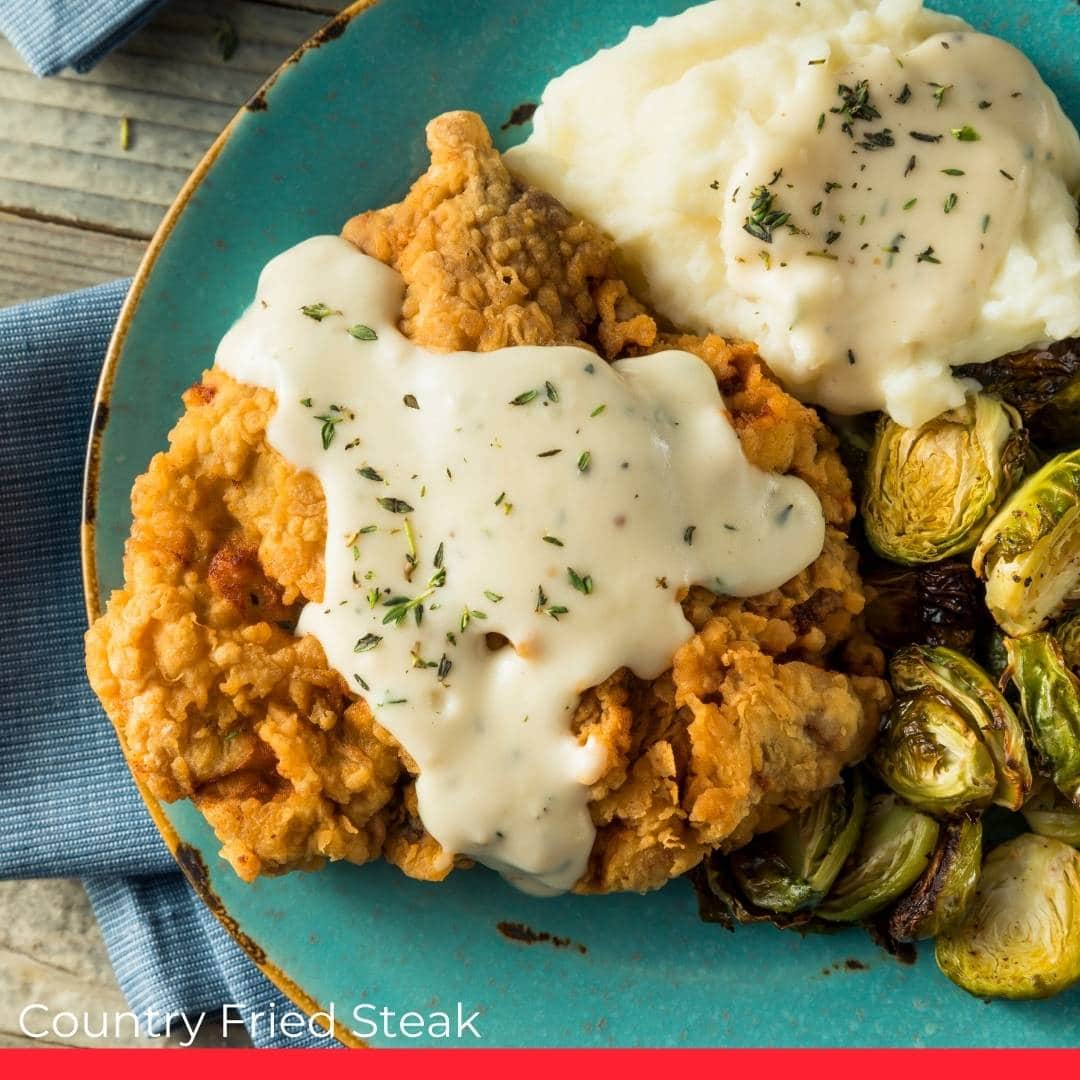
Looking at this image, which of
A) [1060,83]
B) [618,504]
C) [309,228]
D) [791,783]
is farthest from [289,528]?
[1060,83]

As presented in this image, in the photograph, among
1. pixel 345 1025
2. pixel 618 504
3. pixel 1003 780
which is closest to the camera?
pixel 618 504

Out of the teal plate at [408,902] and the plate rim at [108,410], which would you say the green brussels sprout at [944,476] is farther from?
the plate rim at [108,410]

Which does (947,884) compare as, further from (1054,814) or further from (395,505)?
(395,505)

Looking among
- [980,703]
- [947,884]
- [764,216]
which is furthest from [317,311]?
[947,884]

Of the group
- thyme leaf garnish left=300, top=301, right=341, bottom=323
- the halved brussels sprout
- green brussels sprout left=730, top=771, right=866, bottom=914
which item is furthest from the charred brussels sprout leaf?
thyme leaf garnish left=300, top=301, right=341, bottom=323

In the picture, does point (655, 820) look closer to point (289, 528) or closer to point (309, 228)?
point (289, 528)
